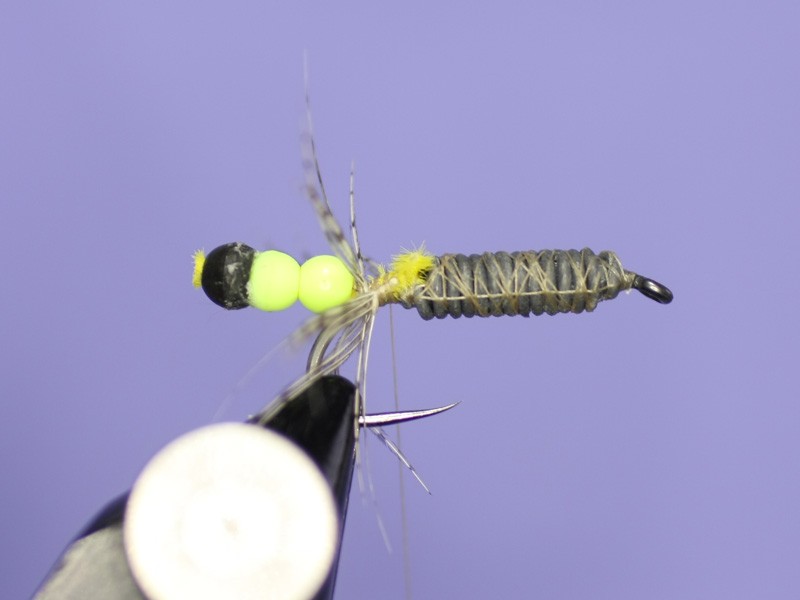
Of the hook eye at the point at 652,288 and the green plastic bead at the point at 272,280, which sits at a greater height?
the hook eye at the point at 652,288

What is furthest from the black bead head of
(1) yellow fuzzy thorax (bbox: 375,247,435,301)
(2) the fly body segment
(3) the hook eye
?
(3) the hook eye

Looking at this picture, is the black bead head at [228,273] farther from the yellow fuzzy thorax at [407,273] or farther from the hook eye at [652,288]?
the hook eye at [652,288]

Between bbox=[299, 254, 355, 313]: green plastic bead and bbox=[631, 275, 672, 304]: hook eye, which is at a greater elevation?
A: bbox=[631, 275, 672, 304]: hook eye

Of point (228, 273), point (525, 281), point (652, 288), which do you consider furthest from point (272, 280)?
point (652, 288)

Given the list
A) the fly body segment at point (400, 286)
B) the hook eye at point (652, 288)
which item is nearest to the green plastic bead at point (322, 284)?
the fly body segment at point (400, 286)

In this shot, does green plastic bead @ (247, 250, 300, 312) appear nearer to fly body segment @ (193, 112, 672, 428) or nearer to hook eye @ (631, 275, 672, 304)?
fly body segment @ (193, 112, 672, 428)

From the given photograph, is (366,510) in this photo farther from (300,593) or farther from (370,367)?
(300,593)

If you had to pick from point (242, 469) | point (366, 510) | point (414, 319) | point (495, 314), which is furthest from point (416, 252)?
point (366, 510)
